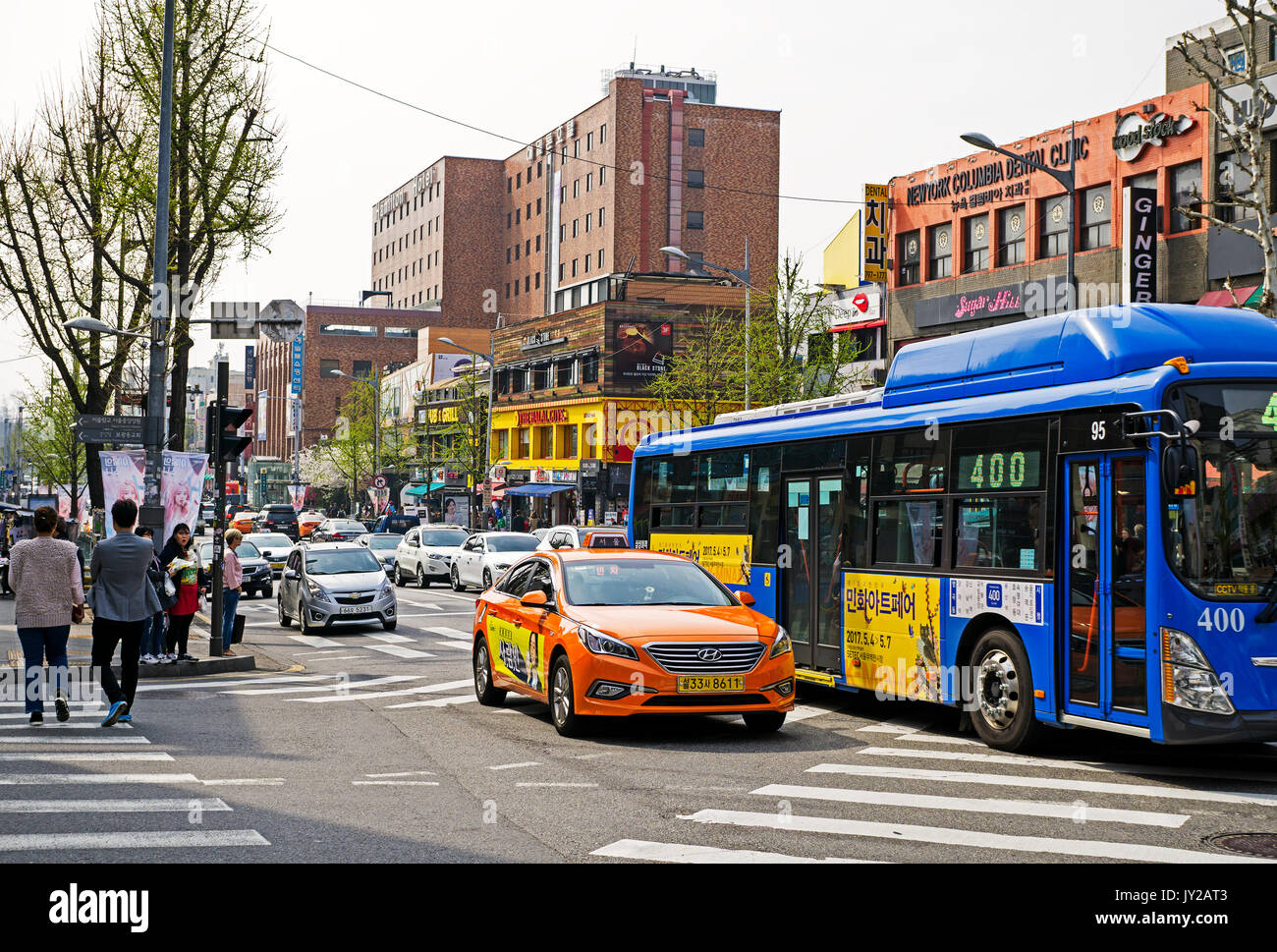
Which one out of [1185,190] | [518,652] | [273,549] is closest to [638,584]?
[518,652]

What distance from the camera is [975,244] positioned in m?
41.3

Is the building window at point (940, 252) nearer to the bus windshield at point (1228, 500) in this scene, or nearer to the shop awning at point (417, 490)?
the bus windshield at point (1228, 500)

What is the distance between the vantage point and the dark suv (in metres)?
74.0

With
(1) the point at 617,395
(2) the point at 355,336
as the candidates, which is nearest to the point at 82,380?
(1) the point at 617,395

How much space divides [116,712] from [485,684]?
3745 mm

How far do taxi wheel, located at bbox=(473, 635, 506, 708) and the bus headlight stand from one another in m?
7.03

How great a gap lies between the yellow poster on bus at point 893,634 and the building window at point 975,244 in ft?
94.7

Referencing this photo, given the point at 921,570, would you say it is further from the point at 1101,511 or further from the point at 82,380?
the point at 82,380

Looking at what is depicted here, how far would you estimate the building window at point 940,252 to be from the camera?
42.3 m

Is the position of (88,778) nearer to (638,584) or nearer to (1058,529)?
(638,584)

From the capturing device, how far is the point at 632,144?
285 ft

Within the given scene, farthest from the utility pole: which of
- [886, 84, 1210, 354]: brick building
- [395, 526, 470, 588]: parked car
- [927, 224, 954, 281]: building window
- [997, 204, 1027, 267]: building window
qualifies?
[927, 224, 954, 281]: building window

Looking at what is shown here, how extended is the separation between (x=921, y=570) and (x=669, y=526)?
601cm
